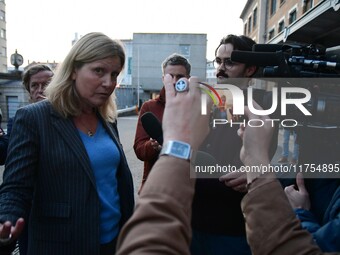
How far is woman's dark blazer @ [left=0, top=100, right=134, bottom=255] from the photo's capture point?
4.64 feet

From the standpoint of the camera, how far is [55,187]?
144cm

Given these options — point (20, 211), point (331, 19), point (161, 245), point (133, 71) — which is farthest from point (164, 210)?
point (133, 71)

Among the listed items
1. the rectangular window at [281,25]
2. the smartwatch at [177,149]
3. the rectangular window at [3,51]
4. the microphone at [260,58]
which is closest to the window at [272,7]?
the rectangular window at [281,25]

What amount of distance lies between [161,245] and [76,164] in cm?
100

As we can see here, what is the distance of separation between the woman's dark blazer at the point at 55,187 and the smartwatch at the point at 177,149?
2.96ft

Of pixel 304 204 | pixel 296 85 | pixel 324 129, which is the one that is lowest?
pixel 304 204

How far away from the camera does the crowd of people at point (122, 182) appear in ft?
2.26

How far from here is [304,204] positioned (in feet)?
3.21

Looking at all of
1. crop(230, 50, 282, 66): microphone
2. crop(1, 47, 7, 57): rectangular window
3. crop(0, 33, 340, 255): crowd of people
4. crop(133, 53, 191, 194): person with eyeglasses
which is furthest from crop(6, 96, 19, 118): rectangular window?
crop(1, 47, 7, 57): rectangular window

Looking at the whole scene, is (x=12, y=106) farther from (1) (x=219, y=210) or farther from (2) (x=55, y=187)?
(1) (x=219, y=210)

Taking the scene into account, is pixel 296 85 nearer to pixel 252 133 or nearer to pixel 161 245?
pixel 252 133

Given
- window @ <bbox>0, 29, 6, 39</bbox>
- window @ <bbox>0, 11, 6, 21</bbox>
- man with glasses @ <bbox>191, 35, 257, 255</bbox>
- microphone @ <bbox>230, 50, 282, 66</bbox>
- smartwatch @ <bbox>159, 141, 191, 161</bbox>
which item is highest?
window @ <bbox>0, 11, 6, 21</bbox>

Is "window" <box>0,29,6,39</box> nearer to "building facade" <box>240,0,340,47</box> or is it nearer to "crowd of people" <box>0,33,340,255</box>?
"building facade" <box>240,0,340,47</box>

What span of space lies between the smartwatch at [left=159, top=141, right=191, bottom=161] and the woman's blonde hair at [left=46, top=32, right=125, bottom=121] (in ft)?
3.42
